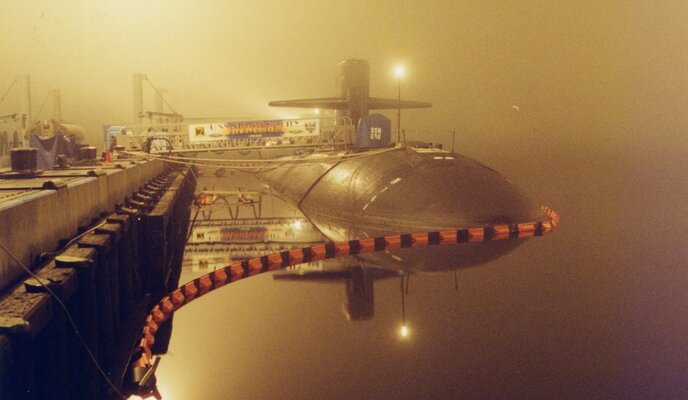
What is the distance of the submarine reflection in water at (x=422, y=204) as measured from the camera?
14.7m

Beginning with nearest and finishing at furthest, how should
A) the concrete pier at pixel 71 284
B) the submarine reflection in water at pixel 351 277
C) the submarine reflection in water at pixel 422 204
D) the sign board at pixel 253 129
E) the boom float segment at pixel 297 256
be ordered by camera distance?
the concrete pier at pixel 71 284 < the boom float segment at pixel 297 256 < the submarine reflection in water at pixel 351 277 < the submarine reflection in water at pixel 422 204 < the sign board at pixel 253 129

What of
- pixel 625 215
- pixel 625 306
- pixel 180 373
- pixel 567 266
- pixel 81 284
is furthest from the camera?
pixel 625 215

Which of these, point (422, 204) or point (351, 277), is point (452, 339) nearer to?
point (351, 277)

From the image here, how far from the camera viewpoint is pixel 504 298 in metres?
11.2

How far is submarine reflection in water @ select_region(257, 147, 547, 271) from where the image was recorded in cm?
1473

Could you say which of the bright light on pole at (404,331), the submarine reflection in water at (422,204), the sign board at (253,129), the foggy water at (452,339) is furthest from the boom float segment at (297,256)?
the sign board at (253,129)

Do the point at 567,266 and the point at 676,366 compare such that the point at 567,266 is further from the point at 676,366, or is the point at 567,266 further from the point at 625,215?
the point at 625,215

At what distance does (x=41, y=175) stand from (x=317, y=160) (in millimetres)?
15942

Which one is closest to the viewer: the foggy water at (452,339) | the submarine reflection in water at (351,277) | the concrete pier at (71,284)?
the concrete pier at (71,284)

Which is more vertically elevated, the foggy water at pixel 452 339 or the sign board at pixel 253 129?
the sign board at pixel 253 129

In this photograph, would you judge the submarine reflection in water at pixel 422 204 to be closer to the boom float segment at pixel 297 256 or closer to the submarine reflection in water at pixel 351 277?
the boom float segment at pixel 297 256

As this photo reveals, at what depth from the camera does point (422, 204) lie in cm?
1664

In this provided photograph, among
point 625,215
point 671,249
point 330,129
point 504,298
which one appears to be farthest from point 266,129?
point 504,298

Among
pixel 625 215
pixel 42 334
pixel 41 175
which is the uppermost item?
pixel 41 175
